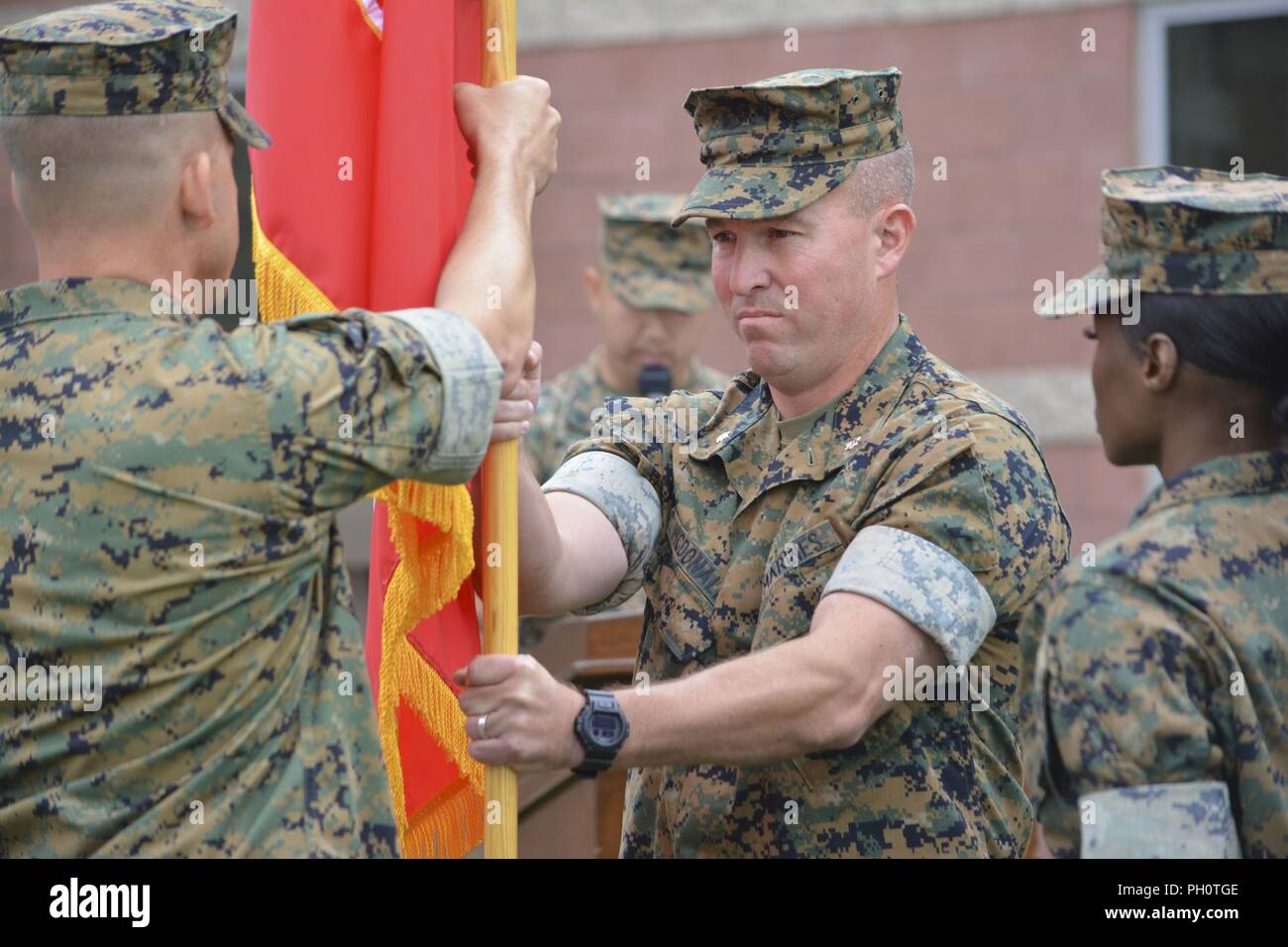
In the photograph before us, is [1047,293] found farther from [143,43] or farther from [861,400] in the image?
[143,43]

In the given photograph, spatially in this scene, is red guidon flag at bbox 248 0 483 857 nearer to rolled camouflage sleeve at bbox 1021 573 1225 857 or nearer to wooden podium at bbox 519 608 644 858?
rolled camouflage sleeve at bbox 1021 573 1225 857

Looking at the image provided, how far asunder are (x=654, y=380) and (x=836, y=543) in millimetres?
3669

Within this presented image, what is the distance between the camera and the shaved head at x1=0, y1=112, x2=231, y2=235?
7.43ft

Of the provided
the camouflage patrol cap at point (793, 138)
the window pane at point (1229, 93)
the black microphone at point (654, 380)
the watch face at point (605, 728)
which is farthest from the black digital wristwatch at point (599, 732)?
the window pane at point (1229, 93)

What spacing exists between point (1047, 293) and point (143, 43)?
1411mm

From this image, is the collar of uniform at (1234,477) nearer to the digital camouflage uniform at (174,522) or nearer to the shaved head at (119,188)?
the digital camouflage uniform at (174,522)

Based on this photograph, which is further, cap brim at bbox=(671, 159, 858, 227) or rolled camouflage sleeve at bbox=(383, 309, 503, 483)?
cap brim at bbox=(671, 159, 858, 227)

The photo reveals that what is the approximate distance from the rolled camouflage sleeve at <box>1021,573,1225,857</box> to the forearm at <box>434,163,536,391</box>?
2.91 ft

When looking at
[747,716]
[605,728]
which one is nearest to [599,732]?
[605,728]

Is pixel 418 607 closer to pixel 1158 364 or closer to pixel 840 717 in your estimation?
pixel 840 717

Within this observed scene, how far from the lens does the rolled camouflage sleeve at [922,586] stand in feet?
8.87

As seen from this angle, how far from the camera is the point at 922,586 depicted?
2.71m

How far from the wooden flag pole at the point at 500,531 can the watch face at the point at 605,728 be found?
23cm

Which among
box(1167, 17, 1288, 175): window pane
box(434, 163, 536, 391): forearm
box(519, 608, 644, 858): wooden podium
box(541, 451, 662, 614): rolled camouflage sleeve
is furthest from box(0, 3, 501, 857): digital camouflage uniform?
box(1167, 17, 1288, 175): window pane
